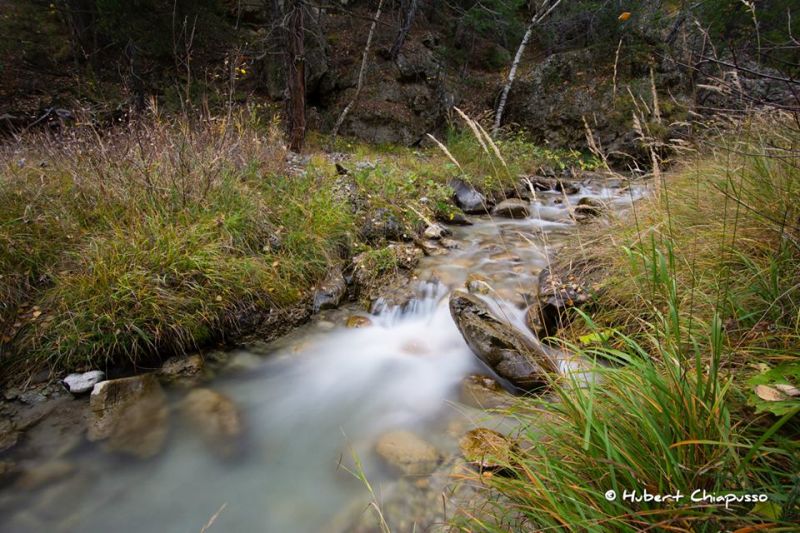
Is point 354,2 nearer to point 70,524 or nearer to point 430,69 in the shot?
point 430,69

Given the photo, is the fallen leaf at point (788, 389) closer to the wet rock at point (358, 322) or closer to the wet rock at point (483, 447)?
the wet rock at point (483, 447)

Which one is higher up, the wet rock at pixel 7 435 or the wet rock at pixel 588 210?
the wet rock at pixel 588 210

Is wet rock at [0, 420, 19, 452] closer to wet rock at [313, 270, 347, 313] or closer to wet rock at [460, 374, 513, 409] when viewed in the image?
wet rock at [313, 270, 347, 313]

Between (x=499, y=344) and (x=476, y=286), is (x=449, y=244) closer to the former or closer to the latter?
(x=476, y=286)

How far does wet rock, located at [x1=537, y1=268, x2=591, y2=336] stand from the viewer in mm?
2978

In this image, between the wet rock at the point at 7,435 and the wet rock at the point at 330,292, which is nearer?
the wet rock at the point at 7,435

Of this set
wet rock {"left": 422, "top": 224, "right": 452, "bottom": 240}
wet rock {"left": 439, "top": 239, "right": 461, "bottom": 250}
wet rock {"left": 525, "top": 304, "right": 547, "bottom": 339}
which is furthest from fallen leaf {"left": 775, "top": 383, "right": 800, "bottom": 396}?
wet rock {"left": 422, "top": 224, "right": 452, "bottom": 240}

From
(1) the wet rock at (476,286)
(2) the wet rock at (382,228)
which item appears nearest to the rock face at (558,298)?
(1) the wet rock at (476,286)

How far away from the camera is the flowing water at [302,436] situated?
1.88 m

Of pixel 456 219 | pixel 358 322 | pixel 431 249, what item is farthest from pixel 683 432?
pixel 456 219

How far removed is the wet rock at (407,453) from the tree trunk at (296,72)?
6.12 metres

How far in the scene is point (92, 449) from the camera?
7.03ft

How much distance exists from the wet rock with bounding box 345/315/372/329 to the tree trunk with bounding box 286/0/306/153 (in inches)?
185

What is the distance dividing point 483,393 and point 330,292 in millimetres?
1807
